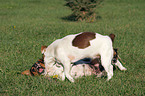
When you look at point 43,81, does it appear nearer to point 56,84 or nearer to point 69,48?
point 56,84

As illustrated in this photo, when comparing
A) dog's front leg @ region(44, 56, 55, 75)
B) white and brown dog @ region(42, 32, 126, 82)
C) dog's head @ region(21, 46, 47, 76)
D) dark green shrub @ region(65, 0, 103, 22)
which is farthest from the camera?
dark green shrub @ region(65, 0, 103, 22)

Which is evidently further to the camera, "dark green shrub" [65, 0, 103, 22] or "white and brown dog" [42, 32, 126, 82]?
"dark green shrub" [65, 0, 103, 22]

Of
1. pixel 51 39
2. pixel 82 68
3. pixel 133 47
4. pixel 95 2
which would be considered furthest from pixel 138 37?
pixel 95 2

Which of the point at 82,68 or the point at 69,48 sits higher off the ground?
the point at 69,48

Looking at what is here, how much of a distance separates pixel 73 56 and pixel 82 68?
2.01 feet

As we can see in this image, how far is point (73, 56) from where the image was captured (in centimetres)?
390

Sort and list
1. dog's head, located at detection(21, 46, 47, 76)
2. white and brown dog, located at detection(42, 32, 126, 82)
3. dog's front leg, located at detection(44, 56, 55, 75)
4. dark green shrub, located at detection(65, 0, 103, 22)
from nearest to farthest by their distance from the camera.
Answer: white and brown dog, located at detection(42, 32, 126, 82)
dog's front leg, located at detection(44, 56, 55, 75)
dog's head, located at detection(21, 46, 47, 76)
dark green shrub, located at detection(65, 0, 103, 22)

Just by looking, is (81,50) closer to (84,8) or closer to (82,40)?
(82,40)

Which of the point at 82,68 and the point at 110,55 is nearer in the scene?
the point at 110,55

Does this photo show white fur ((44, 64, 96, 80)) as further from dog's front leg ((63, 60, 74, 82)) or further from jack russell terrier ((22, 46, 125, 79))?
dog's front leg ((63, 60, 74, 82))

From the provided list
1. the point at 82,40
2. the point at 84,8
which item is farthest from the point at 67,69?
the point at 84,8

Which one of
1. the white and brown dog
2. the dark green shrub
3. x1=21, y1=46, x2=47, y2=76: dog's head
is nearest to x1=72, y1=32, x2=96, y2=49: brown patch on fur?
the white and brown dog

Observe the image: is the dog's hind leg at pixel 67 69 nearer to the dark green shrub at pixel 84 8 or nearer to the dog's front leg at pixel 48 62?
the dog's front leg at pixel 48 62

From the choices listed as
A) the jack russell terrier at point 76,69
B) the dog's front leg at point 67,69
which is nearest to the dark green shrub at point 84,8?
the jack russell terrier at point 76,69
